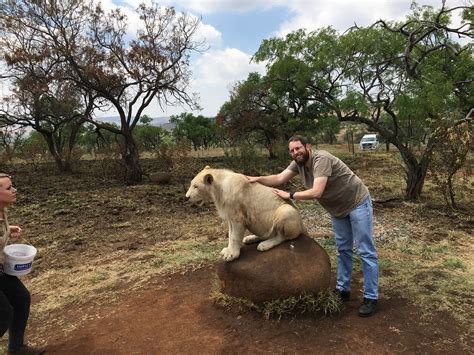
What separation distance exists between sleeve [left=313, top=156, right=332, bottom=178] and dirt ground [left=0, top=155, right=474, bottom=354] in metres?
1.79

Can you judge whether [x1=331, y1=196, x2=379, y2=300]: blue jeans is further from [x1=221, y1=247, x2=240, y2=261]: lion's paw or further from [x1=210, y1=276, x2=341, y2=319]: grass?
[x1=221, y1=247, x2=240, y2=261]: lion's paw

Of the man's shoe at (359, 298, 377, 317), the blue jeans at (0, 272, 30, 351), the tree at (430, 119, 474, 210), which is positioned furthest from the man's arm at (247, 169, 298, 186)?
the tree at (430, 119, 474, 210)

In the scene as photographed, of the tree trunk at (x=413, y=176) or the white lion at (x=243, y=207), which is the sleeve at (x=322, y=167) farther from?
the tree trunk at (x=413, y=176)

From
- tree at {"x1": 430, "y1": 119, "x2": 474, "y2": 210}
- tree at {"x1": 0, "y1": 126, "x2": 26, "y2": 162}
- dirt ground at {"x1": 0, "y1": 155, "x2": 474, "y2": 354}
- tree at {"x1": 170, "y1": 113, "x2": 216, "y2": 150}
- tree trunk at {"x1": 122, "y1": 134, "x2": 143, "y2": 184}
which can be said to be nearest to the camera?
dirt ground at {"x1": 0, "y1": 155, "x2": 474, "y2": 354}

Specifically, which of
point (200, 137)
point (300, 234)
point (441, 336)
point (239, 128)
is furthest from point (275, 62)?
point (200, 137)

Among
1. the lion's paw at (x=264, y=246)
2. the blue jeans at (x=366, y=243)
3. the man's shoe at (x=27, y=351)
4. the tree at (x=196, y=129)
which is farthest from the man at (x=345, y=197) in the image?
the tree at (x=196, y=129)

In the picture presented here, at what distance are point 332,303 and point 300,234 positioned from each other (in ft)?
3.21

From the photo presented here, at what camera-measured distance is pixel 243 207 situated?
5203 mm

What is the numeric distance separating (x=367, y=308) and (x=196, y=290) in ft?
8.19

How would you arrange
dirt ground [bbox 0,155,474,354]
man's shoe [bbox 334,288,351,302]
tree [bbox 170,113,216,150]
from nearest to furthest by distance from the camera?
dirt ground [bbox 0,155,474,354] < man's shoe [bbox 334,288,351,302] < tree [bbox 170,113,216,150]

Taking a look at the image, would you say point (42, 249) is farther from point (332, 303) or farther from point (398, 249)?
point (398, 249)

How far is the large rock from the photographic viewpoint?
5.16m

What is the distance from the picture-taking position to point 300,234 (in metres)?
5.63

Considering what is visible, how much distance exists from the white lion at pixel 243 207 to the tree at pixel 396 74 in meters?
8.27
